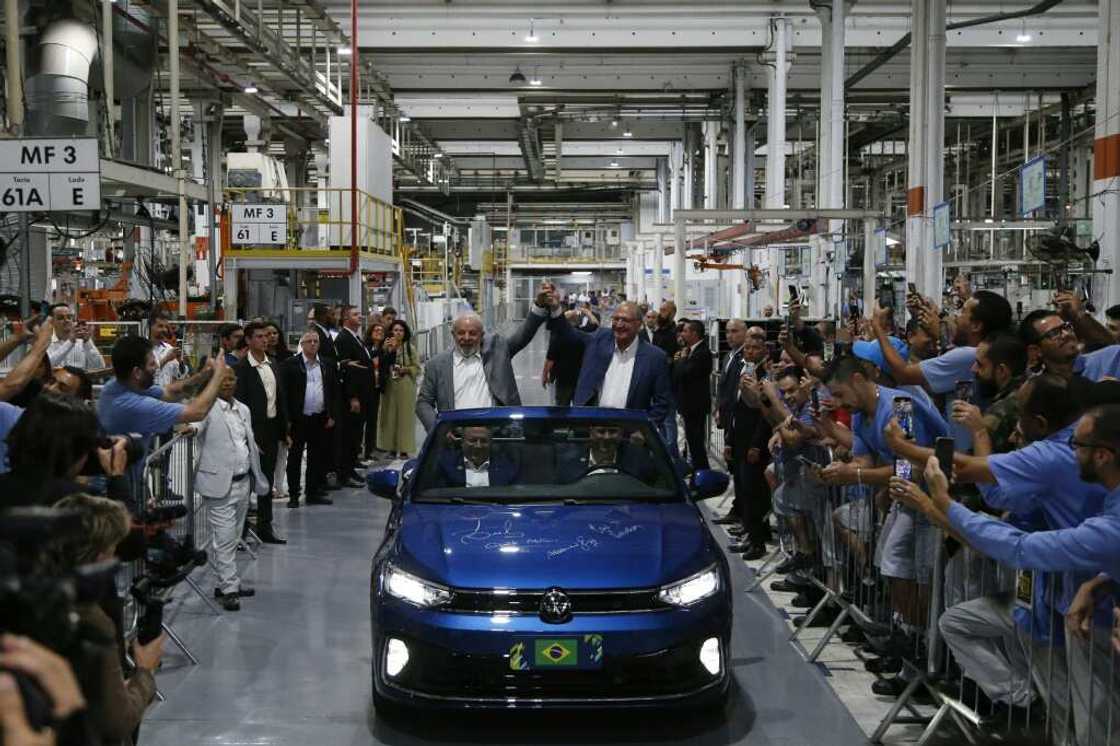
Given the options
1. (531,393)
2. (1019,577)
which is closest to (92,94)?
(531,393)

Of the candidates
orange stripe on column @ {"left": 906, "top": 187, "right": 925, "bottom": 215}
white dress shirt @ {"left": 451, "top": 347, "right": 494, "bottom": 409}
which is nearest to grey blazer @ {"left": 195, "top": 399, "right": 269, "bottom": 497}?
white dress shirt @ {"left": 451, "top": 347, "right": 494, "bottom": 409}

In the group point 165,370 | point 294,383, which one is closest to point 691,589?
point 294,383

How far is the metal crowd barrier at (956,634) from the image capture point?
13.0 ft

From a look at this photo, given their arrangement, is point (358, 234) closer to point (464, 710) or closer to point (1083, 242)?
point (1083, 242)

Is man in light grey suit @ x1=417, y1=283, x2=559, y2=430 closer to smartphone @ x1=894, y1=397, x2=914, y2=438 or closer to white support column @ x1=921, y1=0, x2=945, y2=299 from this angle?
smartphone @ x1=894, y1=397, x2=914, y2=438

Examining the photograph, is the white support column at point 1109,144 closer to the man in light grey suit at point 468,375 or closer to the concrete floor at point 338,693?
the concrete floor at point 338,693

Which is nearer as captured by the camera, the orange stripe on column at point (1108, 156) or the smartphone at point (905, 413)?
the smartphone at point (905, 413)

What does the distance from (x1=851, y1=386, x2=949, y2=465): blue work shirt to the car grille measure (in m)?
1.70

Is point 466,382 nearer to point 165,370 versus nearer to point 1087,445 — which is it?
point 165,370

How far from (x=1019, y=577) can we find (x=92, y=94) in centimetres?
1429

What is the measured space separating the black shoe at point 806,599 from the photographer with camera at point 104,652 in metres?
5.18

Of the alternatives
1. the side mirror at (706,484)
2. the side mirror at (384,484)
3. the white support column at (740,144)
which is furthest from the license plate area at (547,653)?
the white support column at (740,144)

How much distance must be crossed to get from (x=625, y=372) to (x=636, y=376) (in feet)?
0.56

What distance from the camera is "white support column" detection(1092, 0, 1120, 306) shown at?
36.7 ft
